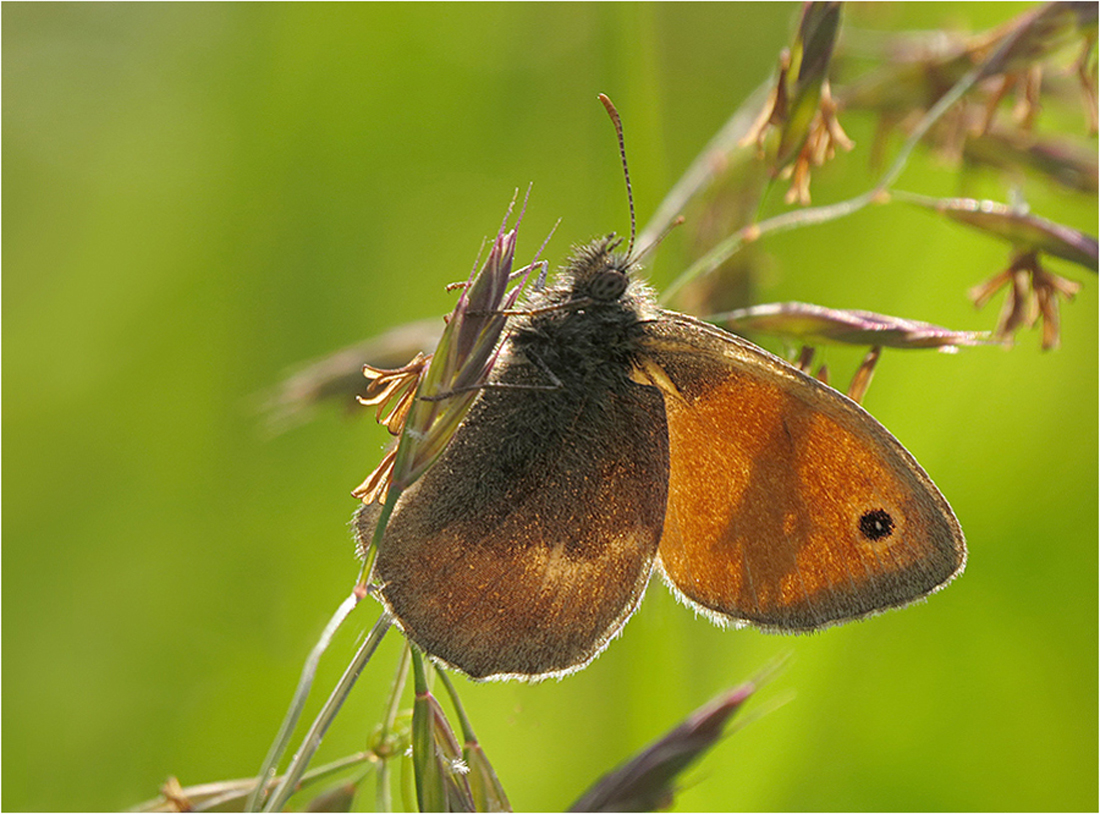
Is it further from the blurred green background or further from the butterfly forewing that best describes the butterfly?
the blurred green background

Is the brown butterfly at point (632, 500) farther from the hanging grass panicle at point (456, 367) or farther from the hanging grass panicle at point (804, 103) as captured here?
the hanging grass panicle at point (804, 103)

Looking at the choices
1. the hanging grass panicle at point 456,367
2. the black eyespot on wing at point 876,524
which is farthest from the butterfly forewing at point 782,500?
the hanging grass panicle at point 456,367

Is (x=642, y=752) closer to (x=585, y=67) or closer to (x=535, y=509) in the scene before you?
(x=535, y=509)

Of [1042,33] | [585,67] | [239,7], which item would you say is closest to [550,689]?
[1042,33]

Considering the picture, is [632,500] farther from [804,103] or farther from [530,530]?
[804,103]

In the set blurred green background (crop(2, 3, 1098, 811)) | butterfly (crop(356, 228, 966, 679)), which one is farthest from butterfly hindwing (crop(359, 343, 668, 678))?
blurred green background (crop(2, 3, 1098, 811))

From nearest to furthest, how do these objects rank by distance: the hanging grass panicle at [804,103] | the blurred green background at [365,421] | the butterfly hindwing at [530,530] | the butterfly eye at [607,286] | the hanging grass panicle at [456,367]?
the hanging grass panicle at [456,367]
the butterfly hindwing at [530,530]
the butterfly eye at [607,286]
the hanging grass panicle at [804,103]
the blurred green background at [365,421]
